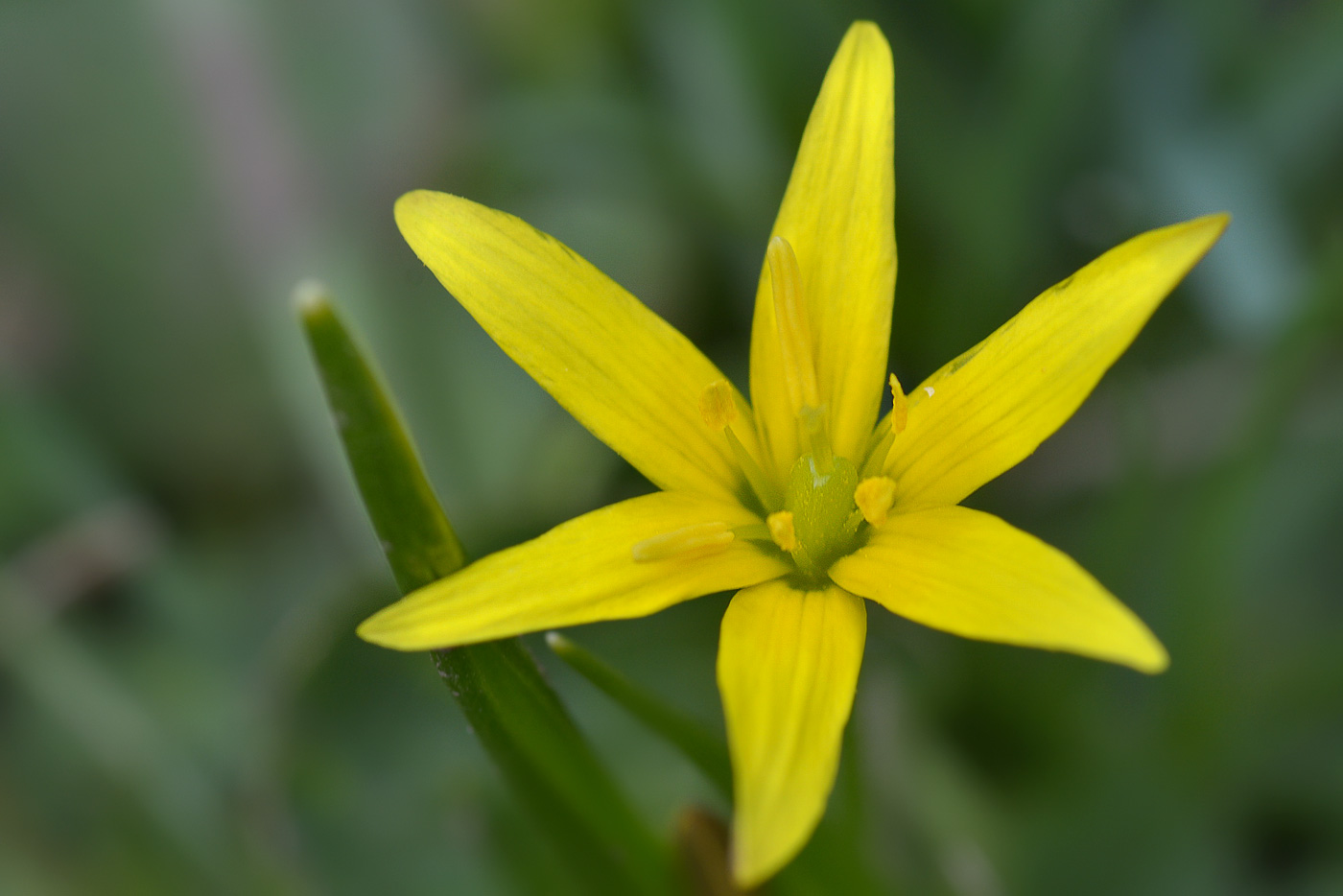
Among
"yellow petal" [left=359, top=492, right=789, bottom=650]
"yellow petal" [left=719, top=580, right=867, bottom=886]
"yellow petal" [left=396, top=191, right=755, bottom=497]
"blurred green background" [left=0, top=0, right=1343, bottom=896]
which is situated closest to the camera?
"yellow petal" [left=719, top=580, right=867, bottom=886]

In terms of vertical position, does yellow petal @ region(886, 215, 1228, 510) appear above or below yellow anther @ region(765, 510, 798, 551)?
above

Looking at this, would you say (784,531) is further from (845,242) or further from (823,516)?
(845,242)

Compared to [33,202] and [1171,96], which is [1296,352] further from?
[33,202]

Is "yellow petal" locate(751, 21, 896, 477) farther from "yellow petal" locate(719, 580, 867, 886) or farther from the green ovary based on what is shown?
"yellow petal" locate(719, 580, 867, 886)

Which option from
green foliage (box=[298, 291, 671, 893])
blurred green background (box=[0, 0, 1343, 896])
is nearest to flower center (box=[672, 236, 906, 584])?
green foliage (box=[298, 291, 671, 893])

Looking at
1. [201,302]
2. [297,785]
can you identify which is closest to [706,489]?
[297,785]

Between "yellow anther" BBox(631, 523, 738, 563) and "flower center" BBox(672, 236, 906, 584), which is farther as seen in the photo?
"flower center" BBox(672, 236, 906, 584)
